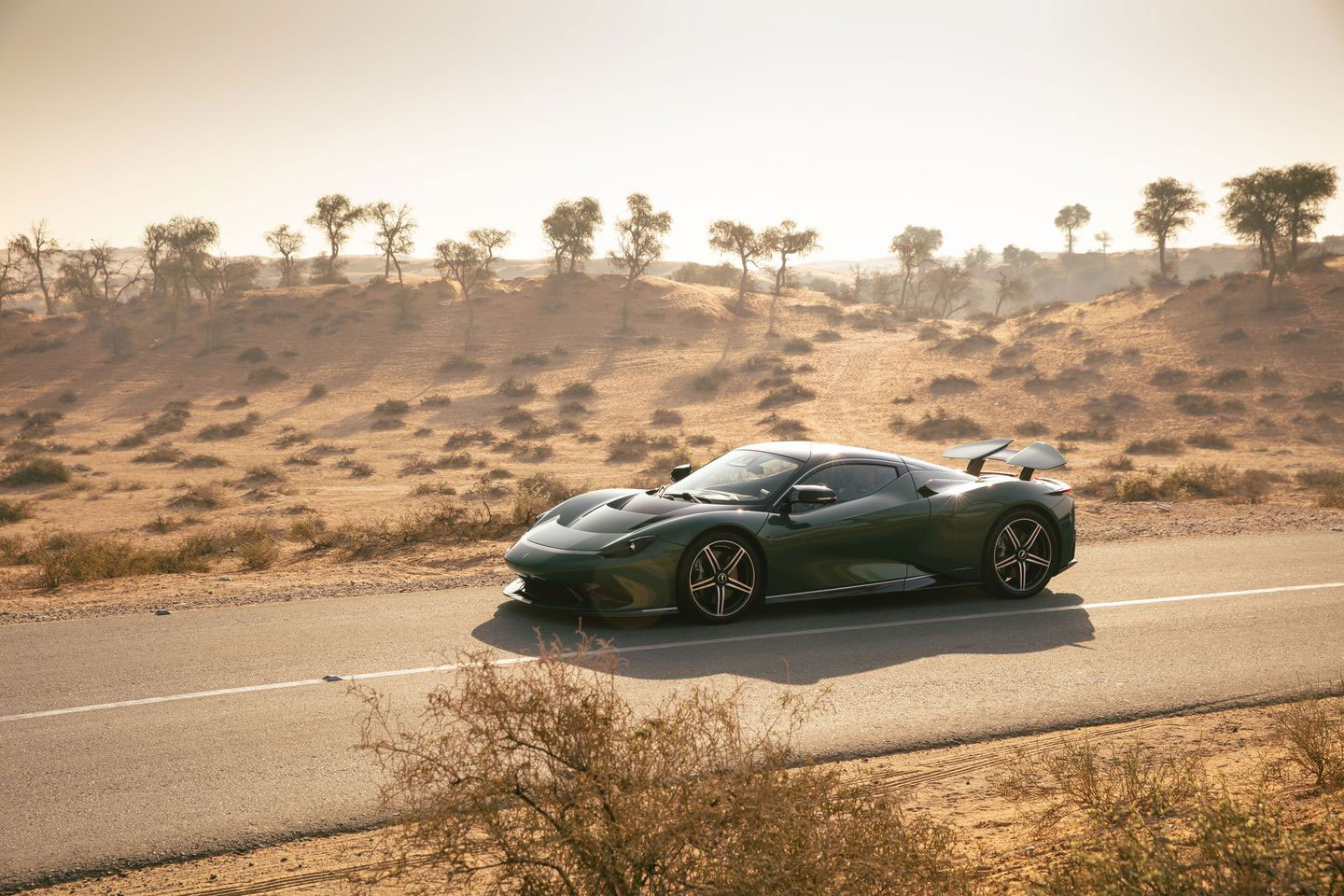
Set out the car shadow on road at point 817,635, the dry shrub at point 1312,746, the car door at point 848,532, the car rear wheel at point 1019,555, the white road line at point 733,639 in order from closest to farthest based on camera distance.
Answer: the dry shrub at point 1312,746, the white road line at point 733,639, the car shadow on road at point 817,635, the car door at point 848,532, the car rear wheel at point 1019,555

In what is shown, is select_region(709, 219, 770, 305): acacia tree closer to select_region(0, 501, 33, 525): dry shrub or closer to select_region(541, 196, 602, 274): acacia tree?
select_region(541, 196, 602, 274): acacia tree

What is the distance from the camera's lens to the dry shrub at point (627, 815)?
316 cm

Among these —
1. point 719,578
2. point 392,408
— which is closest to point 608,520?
point 719,578

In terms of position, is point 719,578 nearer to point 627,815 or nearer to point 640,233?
point 627,815

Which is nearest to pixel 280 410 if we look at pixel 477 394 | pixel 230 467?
pixel 477 394

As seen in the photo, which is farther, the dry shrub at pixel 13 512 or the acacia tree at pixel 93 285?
the acacia tree at pixel 93 285

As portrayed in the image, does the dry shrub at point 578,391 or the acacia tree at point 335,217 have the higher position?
the acacia tree at point 335,217

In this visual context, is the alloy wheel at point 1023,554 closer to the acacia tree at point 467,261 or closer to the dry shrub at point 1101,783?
the dry shrub at point 1101,783

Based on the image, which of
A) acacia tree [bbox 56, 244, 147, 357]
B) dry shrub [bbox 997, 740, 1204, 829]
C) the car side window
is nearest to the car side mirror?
the car side window

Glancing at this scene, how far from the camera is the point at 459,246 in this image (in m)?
67.2

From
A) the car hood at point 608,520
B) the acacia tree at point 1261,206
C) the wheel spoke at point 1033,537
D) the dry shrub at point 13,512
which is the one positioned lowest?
the dry shrub at point 13,512

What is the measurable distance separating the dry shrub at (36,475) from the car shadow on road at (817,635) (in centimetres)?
2297

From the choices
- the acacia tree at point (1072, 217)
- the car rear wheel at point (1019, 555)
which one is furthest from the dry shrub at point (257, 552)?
the acacia tree at point (1072, 217)

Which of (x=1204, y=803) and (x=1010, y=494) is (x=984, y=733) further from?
(x=1010, y=494)
